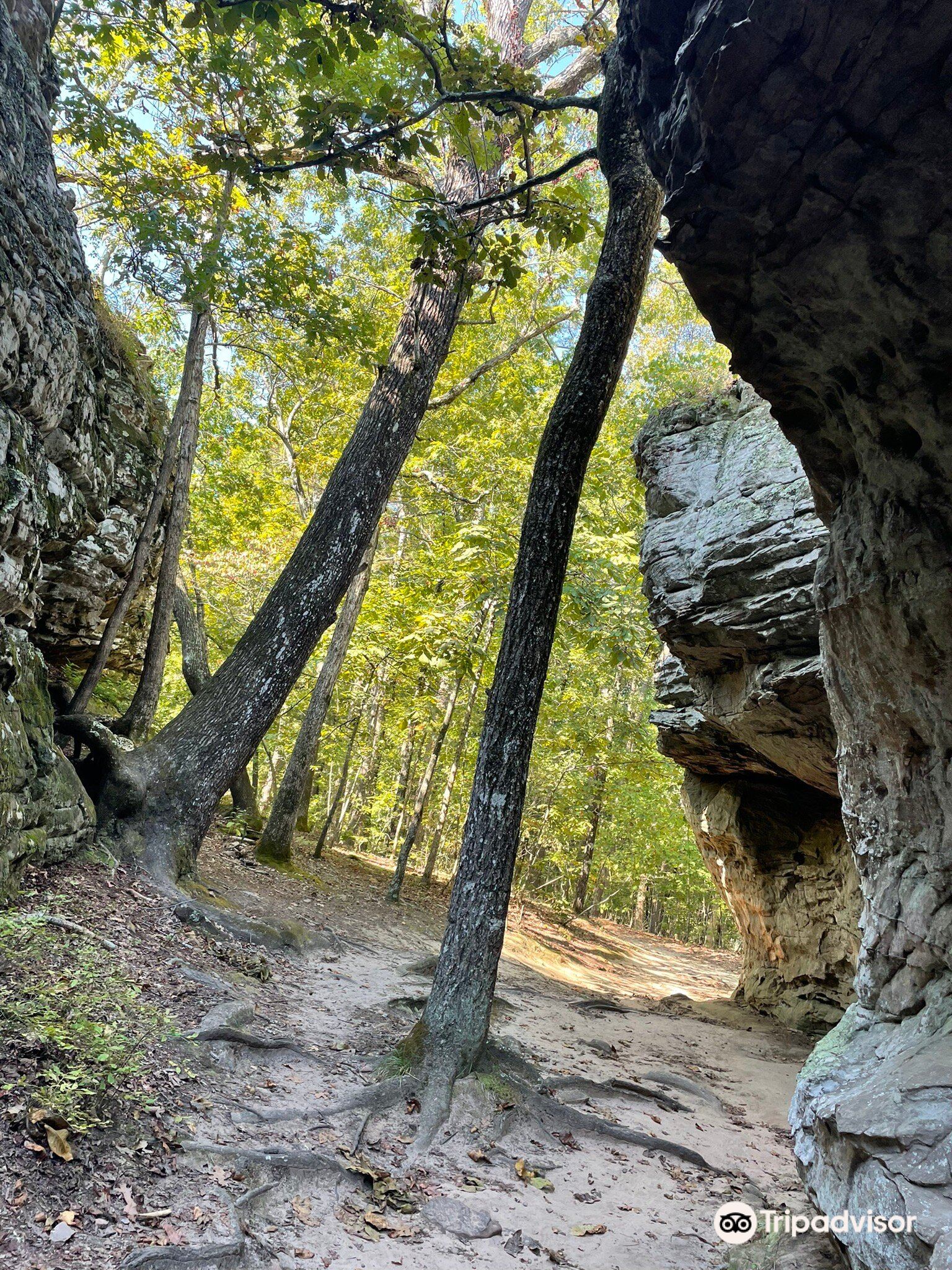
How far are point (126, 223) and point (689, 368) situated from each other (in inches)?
316

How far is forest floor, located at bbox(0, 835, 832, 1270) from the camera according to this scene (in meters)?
2.69

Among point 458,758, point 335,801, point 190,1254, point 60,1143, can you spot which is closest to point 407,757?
point 458,758

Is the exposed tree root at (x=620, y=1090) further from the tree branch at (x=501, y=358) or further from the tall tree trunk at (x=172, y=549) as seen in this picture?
the tree branch at (x=501, y=358)

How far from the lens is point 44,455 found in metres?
5.76

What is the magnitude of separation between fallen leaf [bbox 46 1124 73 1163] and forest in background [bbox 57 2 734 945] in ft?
15.5

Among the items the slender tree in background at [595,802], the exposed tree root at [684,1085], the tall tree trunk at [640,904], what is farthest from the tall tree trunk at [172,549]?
the tall tree trunk at [640,904]

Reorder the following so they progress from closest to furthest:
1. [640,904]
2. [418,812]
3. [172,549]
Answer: [172,549], [418,812], [640,904]

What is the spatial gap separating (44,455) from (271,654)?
2.56 m

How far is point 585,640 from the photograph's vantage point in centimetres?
936

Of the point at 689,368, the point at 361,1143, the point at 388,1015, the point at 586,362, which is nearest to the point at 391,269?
the point at 689,368

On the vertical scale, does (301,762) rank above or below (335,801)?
above

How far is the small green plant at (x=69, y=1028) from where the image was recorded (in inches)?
113

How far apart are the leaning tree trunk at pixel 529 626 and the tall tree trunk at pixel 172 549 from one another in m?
4.53

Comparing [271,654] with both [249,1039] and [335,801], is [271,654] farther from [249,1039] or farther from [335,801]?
[335,801]
